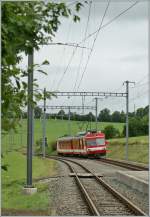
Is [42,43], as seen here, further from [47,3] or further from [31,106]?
[31,106]

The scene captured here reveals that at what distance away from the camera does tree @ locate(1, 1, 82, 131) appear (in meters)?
6.49

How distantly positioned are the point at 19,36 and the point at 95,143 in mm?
47579

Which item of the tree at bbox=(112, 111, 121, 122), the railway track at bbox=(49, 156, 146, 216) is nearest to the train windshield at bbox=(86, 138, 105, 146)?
the railway track at bbox=(49, 156, 146, 216)

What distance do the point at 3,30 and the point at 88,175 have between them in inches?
860

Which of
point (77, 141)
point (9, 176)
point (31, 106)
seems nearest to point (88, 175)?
point (9, 176)

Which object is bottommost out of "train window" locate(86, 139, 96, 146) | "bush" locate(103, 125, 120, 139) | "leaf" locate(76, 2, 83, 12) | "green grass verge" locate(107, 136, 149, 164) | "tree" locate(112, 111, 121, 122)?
"green grass verge" locate(107, 136, 149, 164)

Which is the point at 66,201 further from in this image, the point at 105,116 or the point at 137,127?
the point at 105,116

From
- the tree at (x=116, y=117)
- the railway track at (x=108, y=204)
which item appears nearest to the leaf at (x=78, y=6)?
the railway track at (x=108, y=204)

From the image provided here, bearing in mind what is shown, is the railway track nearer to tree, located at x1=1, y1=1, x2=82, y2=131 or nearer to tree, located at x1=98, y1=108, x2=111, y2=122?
tree, located at x1=1, y1=1, x2=82, y2=131

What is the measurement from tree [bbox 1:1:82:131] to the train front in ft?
151

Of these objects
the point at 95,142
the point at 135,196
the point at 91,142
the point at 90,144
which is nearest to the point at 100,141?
the point at 95,142

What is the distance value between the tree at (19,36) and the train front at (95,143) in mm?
45877

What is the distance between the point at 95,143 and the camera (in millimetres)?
53844

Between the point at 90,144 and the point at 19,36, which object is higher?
the point at 19,36
